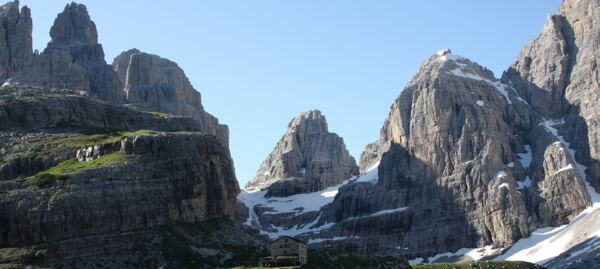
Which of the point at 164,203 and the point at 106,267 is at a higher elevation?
the point at 164,203

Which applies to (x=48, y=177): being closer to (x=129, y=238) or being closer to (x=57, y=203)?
(x=57, y=203)

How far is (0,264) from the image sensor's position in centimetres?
16500

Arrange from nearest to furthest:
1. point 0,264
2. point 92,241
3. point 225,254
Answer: point 0,264 → point 92,241 → point 225,254

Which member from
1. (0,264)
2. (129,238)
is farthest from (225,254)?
(0,264)

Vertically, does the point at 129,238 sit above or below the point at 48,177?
below

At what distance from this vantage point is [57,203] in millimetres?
181500

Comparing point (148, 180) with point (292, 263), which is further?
point (148, 180)

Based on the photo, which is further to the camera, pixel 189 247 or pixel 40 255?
pixel 189 247

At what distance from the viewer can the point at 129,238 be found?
601ft

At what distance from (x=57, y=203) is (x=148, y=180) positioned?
75.1 ft

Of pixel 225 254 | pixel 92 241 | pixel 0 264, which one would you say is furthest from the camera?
pixel 225 254

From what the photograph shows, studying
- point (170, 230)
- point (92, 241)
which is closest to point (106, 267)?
point (92, 241)

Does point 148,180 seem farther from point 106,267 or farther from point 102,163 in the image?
point 106,267

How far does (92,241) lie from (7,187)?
22542mm
